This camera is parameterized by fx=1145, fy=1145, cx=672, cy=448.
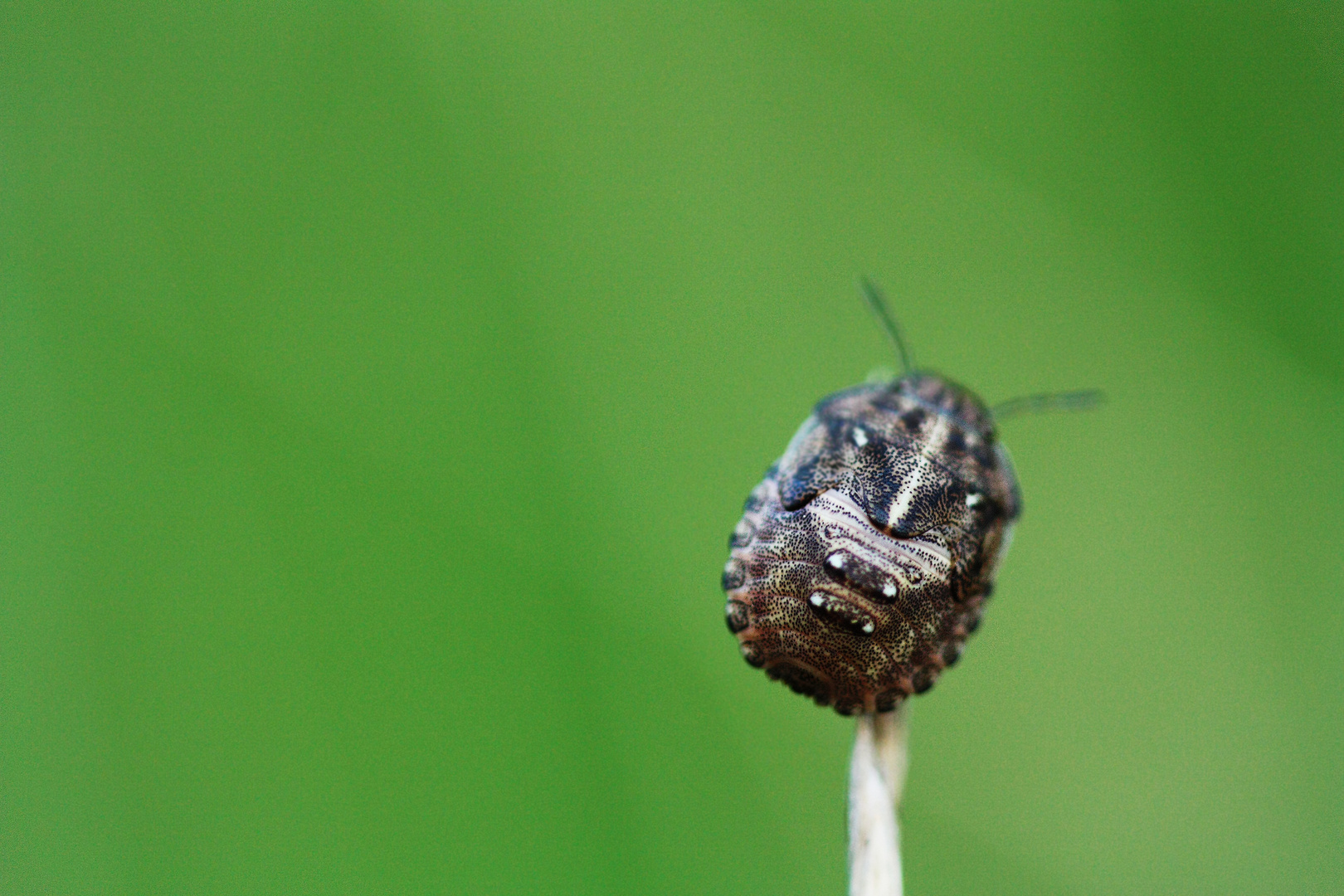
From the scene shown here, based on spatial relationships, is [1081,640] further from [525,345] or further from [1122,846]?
[525,345]

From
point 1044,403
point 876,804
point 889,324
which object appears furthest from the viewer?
point 1044,403

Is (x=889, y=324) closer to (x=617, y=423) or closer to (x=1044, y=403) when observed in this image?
(x=1044, y=403)

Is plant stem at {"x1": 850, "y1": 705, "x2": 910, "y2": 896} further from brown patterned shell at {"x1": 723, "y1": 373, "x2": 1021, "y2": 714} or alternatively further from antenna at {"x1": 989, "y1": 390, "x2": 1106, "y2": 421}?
antenna at {"x1": 989, "y1": 390, "x2": 1106, "y2": 421}

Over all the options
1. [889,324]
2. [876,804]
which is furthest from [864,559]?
[889,324]

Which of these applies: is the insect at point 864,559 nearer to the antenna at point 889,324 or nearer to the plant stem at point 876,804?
the plant stem at point 876,804

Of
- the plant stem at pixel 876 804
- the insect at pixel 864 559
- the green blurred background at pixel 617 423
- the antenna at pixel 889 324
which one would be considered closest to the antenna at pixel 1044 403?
the antenna at pixel 889 324

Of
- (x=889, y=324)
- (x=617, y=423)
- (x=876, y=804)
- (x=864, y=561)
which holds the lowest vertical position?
(x=876, y=804)

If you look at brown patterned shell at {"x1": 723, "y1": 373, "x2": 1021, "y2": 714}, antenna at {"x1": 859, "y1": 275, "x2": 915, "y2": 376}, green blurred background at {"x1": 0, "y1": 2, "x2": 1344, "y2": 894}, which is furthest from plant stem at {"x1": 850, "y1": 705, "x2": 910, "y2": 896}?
green blurred background at {"x1": 0, "y1": 2, "x2": 1344, "y2": 894}
